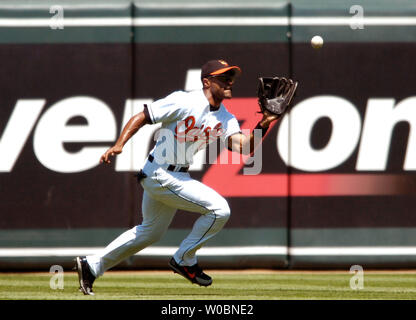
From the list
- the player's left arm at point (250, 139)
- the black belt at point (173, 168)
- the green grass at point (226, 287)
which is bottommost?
the green grass at point (226, 287)

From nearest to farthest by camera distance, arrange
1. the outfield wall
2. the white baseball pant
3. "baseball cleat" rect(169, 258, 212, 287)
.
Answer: the white baseball pant < "baseball cleat" rect(169, 258, 212, 287) < the outfield wall

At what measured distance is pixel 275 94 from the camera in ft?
24.5

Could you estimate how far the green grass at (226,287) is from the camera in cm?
723

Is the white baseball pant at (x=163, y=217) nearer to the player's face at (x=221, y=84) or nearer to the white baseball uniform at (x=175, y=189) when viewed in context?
the white baseball uniform at (x=175, y=189)

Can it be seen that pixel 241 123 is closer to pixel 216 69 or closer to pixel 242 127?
pixel 242 127

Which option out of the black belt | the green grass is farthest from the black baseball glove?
the green grass

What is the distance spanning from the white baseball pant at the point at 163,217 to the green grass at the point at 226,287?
12.3 inches

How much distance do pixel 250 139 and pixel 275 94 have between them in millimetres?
486

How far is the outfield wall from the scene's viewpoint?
32.3ft

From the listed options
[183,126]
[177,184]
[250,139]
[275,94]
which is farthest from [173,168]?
[275,94]

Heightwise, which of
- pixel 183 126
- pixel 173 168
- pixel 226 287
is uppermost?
pixel 183 126

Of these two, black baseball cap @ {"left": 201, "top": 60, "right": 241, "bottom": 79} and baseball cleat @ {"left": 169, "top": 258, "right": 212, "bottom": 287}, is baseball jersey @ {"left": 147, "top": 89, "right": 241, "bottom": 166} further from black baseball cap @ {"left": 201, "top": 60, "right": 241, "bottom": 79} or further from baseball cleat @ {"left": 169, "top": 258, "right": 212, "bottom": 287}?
baseball cleat @ {"left": 169, "top": 258, "right": 212, "bottom": 287}

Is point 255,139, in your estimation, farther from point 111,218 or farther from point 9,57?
point 9,57

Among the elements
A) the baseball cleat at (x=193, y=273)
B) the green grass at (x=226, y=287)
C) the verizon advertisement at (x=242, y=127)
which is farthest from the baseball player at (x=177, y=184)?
the verizon advertisement at (x=242, y=127)
